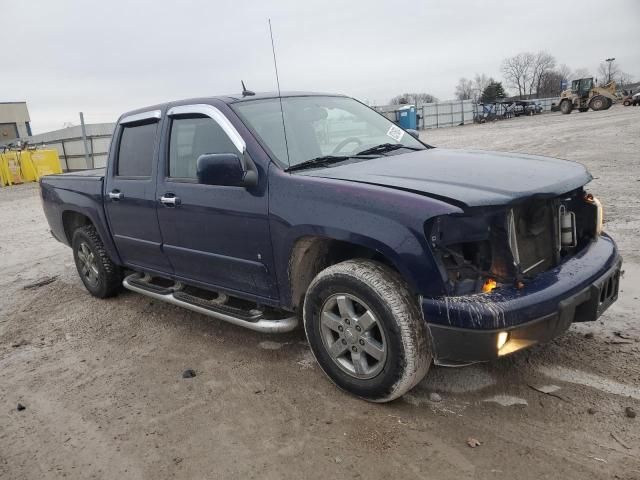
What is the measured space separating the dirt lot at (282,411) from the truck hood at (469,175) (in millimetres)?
1130

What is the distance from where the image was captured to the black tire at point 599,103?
37.1 meters

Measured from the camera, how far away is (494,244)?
8.59 feet

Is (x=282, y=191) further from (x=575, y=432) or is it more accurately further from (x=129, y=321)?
A: (x=129, y=321)

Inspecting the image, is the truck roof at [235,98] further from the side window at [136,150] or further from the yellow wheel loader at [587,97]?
the yellow wheel loader at [587,97]

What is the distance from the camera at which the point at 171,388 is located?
11.2ft

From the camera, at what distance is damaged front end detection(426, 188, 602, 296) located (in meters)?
2.55

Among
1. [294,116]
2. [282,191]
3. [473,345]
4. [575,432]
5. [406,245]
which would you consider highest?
[294,116]

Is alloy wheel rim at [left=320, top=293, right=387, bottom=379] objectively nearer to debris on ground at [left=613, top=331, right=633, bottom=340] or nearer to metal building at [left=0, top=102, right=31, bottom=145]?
debris on ground at [left=613, top=331, right=633, bottom=340]

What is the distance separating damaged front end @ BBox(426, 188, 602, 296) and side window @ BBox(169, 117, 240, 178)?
1.64 metres

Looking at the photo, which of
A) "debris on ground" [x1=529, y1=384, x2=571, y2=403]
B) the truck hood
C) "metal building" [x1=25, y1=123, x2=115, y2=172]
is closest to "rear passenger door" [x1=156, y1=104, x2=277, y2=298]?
the truck hood

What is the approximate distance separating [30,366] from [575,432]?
368 centimetres

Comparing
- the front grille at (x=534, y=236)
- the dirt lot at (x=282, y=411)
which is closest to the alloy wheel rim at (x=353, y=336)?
the dirt lot at (x=282, y=411)

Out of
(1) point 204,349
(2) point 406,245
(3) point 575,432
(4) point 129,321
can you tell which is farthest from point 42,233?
(3) point 575,432

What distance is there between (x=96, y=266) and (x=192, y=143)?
6.86ft
